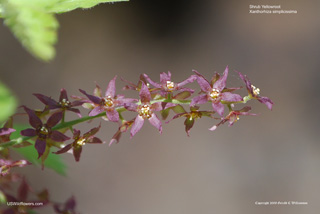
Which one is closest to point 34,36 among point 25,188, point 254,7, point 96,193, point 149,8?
point 25,188

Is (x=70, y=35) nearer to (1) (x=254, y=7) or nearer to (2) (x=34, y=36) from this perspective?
(1) (x=254, y=7)

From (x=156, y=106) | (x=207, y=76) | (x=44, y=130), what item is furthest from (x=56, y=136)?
(x=207, y=76)

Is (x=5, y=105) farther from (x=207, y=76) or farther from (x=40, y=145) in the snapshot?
(x=207, y=76)

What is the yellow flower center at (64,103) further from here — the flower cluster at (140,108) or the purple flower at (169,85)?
the purple flower at (169,85)

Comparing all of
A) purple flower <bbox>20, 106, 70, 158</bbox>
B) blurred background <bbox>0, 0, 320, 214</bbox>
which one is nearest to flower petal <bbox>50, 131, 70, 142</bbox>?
purple flower <bbox>20, 106, 70, 158</bbox>

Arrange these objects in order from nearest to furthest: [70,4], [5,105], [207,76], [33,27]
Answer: [33,27]
[70,4]
[5,105]
[207,76]
